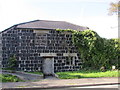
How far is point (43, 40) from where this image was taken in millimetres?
18859

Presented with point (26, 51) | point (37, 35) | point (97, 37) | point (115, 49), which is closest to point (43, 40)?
point (37, 35)

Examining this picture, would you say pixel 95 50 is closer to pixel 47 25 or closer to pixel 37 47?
pixel 47 25

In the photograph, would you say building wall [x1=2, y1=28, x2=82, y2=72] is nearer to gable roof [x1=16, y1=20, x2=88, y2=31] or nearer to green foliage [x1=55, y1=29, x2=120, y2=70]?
gable roof [x1=16, y1=20, x2=88, y2=31]

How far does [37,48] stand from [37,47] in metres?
0.11

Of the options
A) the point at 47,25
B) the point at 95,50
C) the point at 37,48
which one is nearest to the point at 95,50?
the point at 95,50

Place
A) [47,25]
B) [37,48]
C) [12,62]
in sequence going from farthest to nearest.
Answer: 1. [47,25]
2. [37,48]
3. [12,62]

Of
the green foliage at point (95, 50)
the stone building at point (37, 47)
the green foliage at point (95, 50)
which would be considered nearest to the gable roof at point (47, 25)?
the stone building at point (37, 47)

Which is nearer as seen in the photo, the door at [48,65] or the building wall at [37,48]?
the building wall at [37,48]

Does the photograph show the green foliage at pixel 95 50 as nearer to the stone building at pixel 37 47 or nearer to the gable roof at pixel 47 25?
the stone building at pixel 37 47

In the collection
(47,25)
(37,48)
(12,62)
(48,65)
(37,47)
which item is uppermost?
(47,25)

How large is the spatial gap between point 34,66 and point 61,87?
26.6 feet

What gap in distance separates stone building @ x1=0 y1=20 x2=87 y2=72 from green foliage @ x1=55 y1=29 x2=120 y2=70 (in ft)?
2.32

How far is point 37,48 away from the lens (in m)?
18.7

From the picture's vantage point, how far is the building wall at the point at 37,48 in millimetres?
18266
